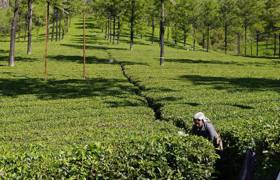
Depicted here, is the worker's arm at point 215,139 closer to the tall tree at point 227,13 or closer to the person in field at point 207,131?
the person in field at point 207,131

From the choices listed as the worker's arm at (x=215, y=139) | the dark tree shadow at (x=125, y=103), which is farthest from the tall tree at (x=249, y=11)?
the worker's arm at (x=215, y=139)

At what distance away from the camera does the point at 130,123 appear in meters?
20.0

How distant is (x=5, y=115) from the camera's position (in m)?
23.9

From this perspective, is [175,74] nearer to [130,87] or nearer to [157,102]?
[130,87]

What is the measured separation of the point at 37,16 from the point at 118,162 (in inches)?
3117

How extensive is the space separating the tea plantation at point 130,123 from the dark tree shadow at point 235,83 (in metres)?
0.08

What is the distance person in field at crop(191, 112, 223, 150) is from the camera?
46.1 ft

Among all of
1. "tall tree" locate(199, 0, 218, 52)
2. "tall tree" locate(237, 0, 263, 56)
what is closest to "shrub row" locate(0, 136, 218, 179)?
"tall tree" locate(199, 0, 218, 52)

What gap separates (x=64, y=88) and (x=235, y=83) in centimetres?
1356

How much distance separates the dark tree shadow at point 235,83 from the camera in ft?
107

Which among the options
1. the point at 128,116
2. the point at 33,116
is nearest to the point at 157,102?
the point at 128,116

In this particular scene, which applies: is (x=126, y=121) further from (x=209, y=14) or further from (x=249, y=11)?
(x=249, y=11)

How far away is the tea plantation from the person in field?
431 millimetres

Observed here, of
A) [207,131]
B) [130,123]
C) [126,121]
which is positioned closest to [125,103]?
[126,121]
